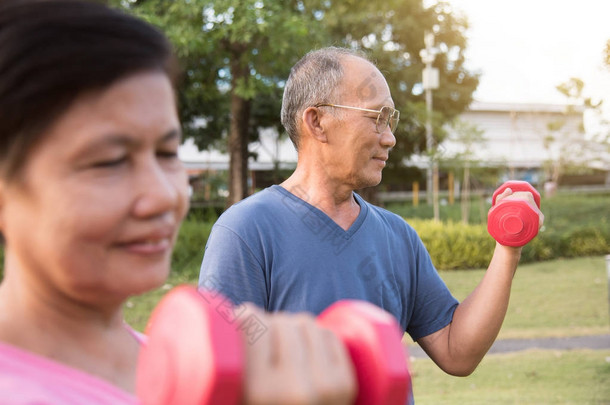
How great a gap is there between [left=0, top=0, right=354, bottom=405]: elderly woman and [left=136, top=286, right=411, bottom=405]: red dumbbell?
0.16m

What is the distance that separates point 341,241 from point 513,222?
22.9 inches

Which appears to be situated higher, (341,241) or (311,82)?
(311,82)

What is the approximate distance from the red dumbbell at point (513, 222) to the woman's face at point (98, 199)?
1.50m

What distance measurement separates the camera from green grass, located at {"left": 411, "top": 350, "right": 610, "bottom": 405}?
17.4 ft

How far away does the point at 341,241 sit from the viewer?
2.13 metres

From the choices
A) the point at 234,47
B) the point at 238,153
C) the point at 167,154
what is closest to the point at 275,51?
Answer: the point at 234,47

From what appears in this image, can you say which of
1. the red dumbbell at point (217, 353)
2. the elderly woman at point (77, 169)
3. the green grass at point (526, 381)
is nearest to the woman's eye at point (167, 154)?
the elderly woman at point (77, 169)

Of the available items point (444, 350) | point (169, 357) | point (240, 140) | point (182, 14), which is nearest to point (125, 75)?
point (169, 357)

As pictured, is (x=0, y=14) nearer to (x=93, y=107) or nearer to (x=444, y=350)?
(x=93, y=107)

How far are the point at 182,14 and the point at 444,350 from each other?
361 inches

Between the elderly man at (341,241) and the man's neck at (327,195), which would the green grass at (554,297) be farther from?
the man's neck at (327,195)

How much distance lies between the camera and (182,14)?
10281 mm

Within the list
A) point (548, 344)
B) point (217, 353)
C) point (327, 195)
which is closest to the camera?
point (217, 353)

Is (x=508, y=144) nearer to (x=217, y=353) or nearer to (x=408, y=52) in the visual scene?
(x=408, y=52)
